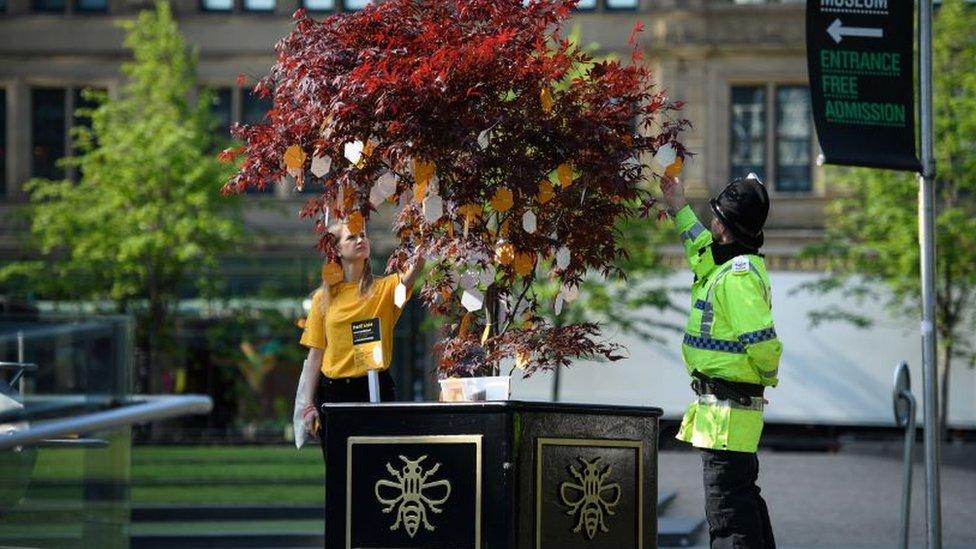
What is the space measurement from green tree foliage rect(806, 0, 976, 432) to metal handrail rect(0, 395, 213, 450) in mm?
23578

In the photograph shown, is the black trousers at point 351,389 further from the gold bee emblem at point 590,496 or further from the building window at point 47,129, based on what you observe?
the building window at point 47,129

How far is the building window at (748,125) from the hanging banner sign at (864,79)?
32.0 meters

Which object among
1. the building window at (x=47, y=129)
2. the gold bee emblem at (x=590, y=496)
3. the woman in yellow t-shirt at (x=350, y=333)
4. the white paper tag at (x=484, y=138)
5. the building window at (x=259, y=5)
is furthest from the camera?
the building window at (x=259, y=5)

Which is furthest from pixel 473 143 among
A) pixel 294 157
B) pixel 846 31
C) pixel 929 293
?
pixel 929 293

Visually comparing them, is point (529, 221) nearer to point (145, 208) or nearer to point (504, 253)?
point (504, 253)

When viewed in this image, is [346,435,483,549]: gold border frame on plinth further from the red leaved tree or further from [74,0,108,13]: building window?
[74,0,108,13]: building window

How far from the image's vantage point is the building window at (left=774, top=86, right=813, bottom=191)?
41.8 meters

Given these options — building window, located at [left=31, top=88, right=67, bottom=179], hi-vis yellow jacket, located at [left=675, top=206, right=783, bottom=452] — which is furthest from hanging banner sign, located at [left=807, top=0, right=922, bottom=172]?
building window, located at [left=31, top=88, right=67, bottom=179]

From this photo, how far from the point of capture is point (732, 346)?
8.10 meters

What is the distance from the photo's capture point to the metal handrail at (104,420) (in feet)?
23.9

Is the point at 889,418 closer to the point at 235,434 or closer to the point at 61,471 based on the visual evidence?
the point at 235,434

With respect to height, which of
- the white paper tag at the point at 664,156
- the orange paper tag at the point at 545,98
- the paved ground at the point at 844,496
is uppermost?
the orange paper tag at the point at 545,98

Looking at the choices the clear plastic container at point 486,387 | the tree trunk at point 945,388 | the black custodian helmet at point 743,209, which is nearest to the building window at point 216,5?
the tree trunk at point 945,388

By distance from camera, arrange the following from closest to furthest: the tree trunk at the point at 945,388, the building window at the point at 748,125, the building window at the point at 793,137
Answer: the tree trunk at the point at 945,388 → the building window at the point at 793,137 → the building window at the point at 748,125
